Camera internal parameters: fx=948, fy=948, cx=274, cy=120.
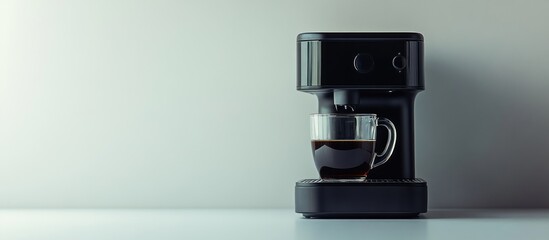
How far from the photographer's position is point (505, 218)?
1479 mm

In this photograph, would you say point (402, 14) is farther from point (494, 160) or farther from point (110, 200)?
point (110, 200)

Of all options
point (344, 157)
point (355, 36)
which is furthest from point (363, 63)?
point (344, 157)

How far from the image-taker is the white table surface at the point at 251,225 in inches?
48.0

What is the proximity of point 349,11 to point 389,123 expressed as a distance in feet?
0.96

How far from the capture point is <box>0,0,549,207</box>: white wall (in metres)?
1.72

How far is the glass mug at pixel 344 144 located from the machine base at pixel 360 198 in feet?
0.17

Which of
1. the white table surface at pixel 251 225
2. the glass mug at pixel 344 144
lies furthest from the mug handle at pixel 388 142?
the white table surface at pixel 251 225

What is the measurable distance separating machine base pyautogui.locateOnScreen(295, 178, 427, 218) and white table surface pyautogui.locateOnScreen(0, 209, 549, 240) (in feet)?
0.06

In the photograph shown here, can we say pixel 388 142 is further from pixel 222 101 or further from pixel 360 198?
pixel 222 101

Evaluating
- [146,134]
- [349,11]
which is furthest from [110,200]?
[349,11]

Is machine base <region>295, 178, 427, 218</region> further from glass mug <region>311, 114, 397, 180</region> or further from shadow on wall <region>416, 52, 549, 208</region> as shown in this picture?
shadow on wall <region>416, 52, 549, 208</region>

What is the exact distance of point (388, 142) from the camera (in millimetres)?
1533

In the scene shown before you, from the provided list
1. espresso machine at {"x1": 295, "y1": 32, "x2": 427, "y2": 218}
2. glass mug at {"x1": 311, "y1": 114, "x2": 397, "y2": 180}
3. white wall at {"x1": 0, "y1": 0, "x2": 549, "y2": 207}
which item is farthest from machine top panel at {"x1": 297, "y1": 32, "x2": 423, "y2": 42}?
white wall at {"x1": 0, "y1": 0, "x2": 549, "y2": 207}

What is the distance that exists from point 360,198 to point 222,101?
15.5 inches
